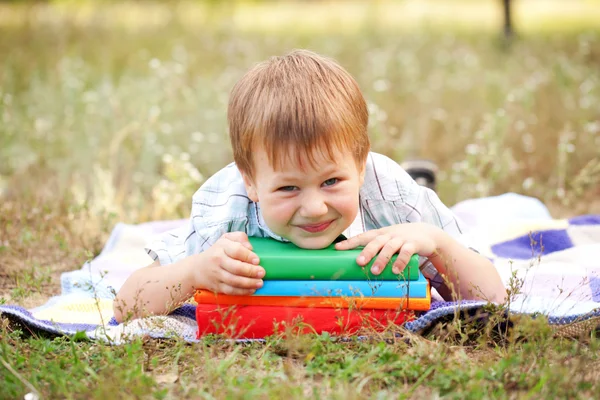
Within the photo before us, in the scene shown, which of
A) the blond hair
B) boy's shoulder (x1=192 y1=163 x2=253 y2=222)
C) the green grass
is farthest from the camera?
boy's shoulder (x1=192 y1=163 x2=253 y2=222)

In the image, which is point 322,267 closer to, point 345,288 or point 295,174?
point 345,288

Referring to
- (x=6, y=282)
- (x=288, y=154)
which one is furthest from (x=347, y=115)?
(x=6, y=282)

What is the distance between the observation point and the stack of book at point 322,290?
7.75 feet

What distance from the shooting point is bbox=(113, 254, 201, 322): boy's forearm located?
99.0 inches

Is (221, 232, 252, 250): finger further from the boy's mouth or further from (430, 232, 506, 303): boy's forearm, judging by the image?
(430, 232, 506, 303): boy's forearm

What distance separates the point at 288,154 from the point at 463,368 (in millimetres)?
826

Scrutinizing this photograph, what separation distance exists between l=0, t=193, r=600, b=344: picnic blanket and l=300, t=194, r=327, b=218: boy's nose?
0.46 meters

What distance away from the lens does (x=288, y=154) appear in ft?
7.48

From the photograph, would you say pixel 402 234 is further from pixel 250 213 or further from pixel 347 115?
pixel 250 213

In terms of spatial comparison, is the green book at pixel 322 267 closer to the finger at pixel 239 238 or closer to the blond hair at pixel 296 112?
the finger at pixel 239 238

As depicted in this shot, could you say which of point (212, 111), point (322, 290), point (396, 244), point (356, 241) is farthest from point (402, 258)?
point (212, 111)

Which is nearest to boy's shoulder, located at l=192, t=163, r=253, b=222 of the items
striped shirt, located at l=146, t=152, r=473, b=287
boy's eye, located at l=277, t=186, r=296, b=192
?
striped shirt, located at l=146, t=152, r=473, b=287

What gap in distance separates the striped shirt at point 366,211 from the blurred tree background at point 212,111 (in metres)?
1.15

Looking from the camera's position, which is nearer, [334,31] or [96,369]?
[96,369]
